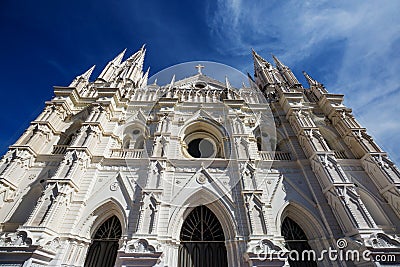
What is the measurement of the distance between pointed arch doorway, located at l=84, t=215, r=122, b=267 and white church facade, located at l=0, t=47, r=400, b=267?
5cm

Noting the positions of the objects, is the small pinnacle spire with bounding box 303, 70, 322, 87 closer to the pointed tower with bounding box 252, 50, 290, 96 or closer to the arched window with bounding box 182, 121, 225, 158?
the pointed tower with bounding box 252, 50, 290, 96

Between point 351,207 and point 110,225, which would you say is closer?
point 351,207

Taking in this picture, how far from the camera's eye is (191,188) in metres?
10.4

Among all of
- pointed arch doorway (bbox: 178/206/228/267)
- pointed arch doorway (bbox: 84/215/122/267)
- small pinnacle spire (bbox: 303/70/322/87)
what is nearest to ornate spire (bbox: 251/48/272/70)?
small pinnacle spire (bbox: 303/70/322/87)

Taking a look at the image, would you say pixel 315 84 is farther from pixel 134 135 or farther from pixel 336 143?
pixel 134 135

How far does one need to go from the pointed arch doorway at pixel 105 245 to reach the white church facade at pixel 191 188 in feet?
0.17

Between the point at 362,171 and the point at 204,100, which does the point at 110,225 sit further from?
the point at 362,171

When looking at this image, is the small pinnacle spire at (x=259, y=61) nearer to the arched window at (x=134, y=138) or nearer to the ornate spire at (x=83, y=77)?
the arched window at (x=134, y=138)

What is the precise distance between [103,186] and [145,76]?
20948 mm

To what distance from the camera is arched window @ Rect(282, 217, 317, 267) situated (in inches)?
361

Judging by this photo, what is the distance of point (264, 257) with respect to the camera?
23.8 feet

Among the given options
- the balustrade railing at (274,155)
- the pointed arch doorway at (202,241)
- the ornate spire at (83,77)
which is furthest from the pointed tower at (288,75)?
the ornate spire at (83,77)

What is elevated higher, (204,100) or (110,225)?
(204,100)

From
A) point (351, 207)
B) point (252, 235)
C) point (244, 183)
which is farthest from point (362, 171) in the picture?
point (252, 235)
